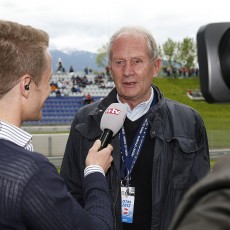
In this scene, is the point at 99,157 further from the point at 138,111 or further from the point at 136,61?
the point at 136,61

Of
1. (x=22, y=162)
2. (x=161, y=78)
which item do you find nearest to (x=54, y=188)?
(x=22, y=162)

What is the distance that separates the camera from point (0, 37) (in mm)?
1829

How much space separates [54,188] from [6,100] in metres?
0.45

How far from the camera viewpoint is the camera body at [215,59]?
2.80 ft

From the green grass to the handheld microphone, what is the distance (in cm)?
1391

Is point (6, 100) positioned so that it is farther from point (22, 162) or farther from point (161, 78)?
point (161, 78)

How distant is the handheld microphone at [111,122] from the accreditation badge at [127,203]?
1.58ft

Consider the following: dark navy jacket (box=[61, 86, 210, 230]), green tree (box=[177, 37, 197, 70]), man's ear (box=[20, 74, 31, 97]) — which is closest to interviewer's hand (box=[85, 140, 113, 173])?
man's ear (box=[20, 74, 31, 97])

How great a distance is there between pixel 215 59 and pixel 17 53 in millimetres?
1164

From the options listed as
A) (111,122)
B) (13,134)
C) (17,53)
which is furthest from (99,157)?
(17,53)

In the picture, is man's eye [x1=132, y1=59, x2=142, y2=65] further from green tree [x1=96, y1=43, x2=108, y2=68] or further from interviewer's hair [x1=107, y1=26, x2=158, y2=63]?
green tree [x1=96, y1=43, x2=108, y2=68]

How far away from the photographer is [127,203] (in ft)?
9.37

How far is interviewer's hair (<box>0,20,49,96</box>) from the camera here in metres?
1.83

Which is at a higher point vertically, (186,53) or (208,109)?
(186,53)
